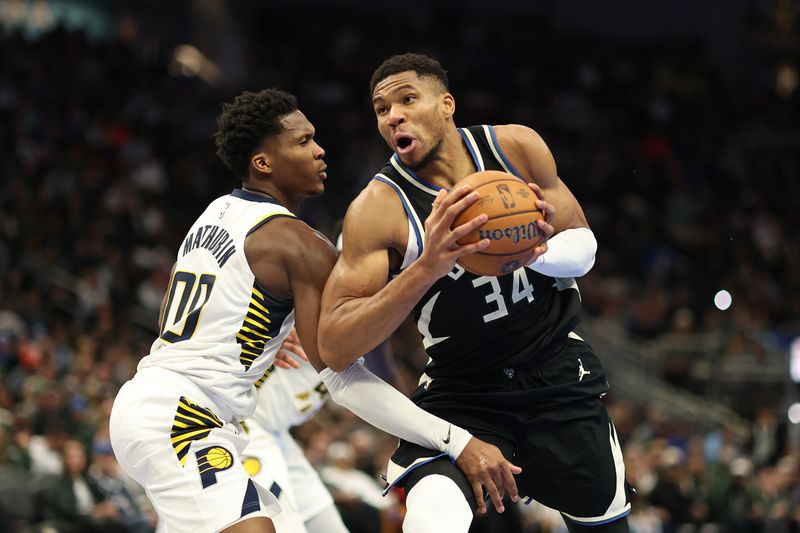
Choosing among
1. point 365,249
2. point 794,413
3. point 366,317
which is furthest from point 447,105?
point 794,413

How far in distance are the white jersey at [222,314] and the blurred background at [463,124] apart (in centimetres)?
547

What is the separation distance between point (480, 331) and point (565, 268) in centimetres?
46

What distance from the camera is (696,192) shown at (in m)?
19.3

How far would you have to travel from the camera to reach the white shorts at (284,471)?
19.1 ft

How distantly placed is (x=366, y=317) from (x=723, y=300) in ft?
44.4

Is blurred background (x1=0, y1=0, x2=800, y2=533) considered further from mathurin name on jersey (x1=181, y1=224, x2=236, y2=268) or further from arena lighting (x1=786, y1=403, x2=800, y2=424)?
mathurin name on jersey (x1=181, y1=224, x2=236, y2=268)

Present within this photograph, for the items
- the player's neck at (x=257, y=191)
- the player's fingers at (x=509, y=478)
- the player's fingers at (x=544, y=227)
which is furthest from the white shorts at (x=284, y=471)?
the player's fingers at (x=544, y=227)

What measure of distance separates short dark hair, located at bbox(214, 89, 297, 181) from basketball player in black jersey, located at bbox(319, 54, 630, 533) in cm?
45

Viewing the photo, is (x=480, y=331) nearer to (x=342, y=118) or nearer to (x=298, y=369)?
(x=298, y=369)

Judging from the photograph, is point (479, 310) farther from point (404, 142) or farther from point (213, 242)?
point (213, 242)

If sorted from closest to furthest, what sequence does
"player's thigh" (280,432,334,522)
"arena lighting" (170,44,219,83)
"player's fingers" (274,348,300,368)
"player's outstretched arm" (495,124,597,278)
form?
"player's outstretched arm" (495,124,597,278)
"player's fingers" (274,348,300,368)
"player's thigh" (280,432,334,522)
"arena lighting" (170,44,219,83)

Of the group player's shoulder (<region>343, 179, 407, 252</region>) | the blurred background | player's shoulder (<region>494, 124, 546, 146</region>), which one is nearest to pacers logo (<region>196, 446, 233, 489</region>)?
player's shoulder (<region>343, 179, 407, 252</region>)

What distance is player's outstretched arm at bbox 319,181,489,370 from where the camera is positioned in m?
4.11

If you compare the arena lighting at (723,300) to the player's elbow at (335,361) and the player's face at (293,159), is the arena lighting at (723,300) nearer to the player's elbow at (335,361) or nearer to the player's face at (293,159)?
the player's face at (293,159)
